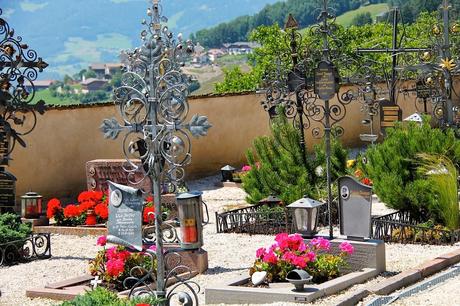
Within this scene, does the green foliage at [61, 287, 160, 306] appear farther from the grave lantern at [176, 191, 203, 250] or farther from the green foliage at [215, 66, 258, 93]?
the green foliage at [215, 66, 258, 93]

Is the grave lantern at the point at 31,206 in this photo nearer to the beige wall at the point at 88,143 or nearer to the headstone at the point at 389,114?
the beige wall at the point at 88,143

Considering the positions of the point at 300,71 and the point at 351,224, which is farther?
the point at 300,71

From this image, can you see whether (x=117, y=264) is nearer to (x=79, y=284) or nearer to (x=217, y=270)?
(x=79, y=284)

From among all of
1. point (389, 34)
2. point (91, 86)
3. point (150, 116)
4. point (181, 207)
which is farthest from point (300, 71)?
point (91, 86)

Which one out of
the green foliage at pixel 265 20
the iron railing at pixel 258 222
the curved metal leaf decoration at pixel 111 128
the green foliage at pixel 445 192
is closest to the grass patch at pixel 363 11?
the green foliage at pixel 265 20

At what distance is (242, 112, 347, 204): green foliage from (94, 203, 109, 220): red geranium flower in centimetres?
262

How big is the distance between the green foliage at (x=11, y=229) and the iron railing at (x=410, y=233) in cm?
515

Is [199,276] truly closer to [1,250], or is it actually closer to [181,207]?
[181,207]

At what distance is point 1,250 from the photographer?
51.4 feet

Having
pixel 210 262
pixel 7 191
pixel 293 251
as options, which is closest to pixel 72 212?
pixel 7 191

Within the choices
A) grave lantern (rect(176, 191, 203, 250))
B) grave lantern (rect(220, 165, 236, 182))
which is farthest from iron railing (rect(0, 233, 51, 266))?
grave lantern (rect(220, 165, 236, 182))

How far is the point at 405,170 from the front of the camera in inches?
683

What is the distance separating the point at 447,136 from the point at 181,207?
6698mm

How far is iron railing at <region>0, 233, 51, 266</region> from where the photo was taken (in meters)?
15.7
